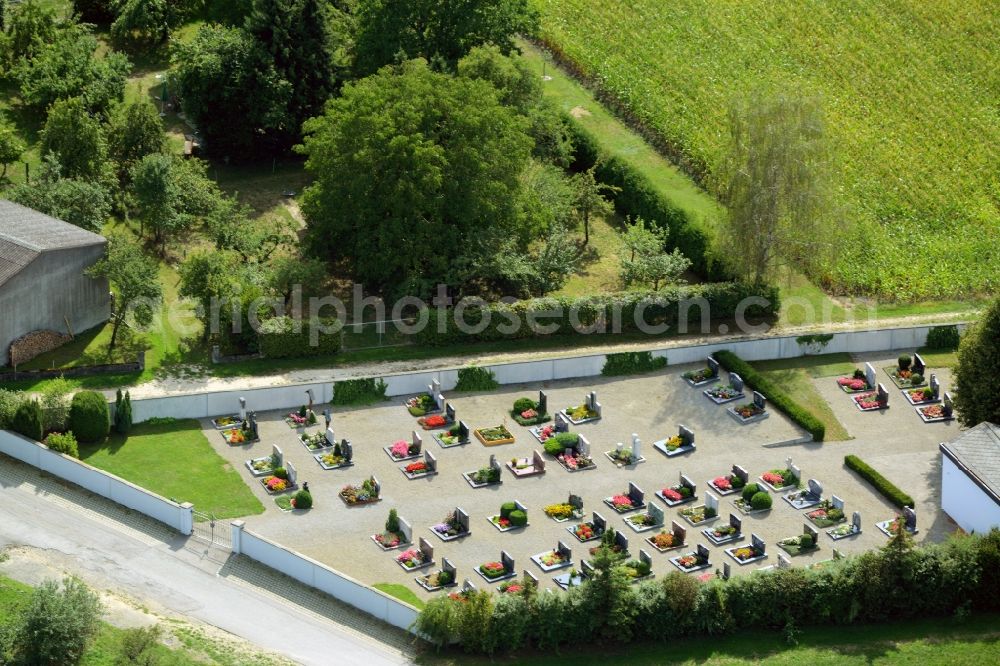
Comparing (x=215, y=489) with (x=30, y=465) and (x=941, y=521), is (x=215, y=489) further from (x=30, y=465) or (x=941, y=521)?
(x=941, y=521)

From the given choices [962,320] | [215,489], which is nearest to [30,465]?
[215,489]

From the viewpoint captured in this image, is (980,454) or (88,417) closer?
(980,454)

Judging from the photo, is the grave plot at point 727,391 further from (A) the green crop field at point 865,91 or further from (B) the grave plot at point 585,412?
(A) the green crop field at point 865,91

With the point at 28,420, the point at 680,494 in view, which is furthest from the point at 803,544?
the point at 28,420

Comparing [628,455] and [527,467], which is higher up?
[628,455]

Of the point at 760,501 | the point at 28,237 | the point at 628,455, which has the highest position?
the point at 28,237

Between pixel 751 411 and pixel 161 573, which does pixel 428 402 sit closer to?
pixel 751 411
